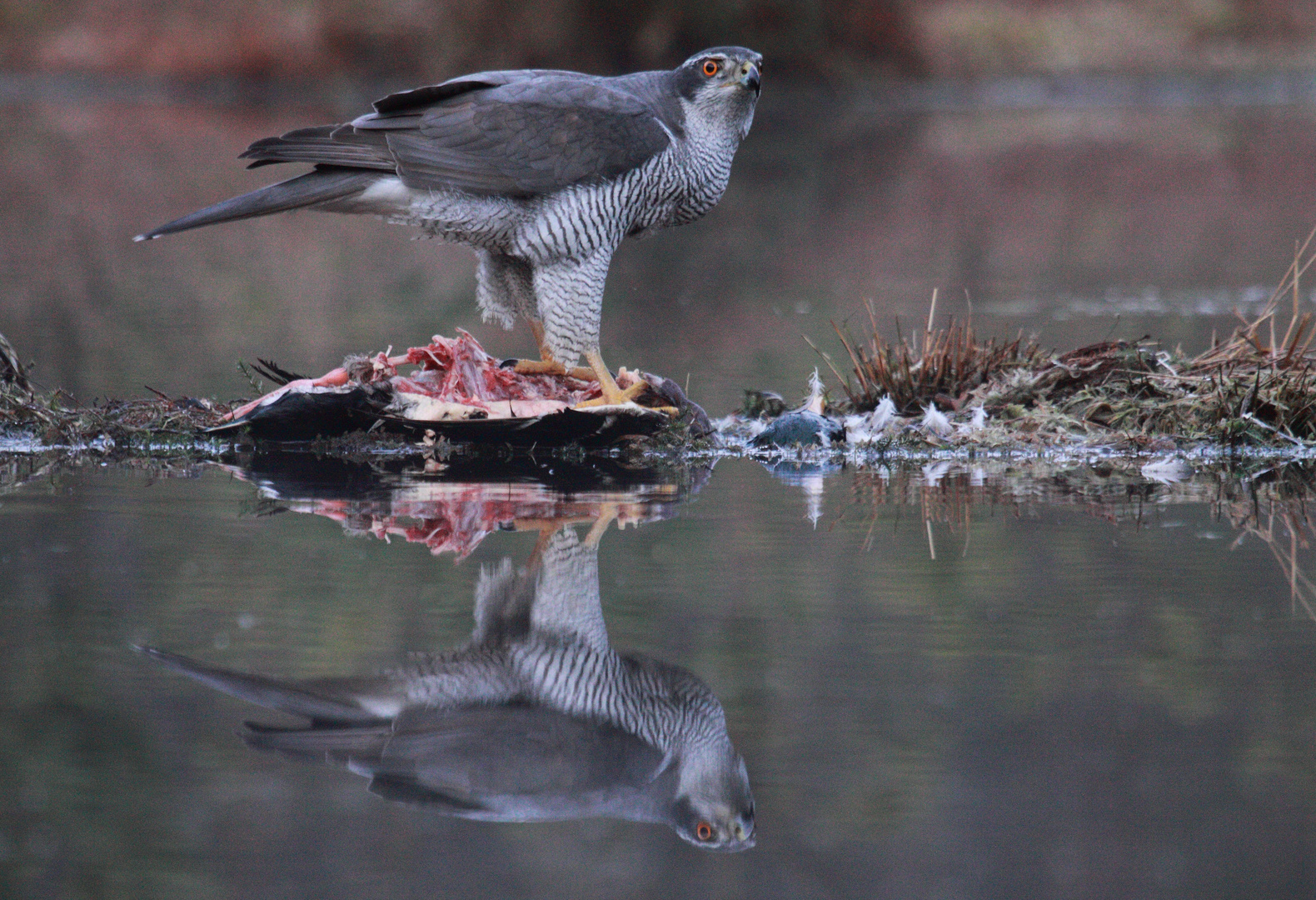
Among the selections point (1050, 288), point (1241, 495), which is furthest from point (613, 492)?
point (1050, 288)

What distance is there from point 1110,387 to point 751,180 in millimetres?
14442

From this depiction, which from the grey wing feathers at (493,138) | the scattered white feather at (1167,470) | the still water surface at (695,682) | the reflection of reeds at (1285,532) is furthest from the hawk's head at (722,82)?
the reflection of reeds at (1285,532)

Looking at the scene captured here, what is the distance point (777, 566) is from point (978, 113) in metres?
28.8

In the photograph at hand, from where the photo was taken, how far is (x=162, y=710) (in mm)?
3486

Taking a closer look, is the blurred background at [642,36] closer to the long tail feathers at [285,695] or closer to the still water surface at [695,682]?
the still water surface at [695,682]

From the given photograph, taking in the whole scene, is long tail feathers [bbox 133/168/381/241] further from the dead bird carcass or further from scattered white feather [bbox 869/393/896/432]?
scattered white feather [bbox 869/393/896/432]

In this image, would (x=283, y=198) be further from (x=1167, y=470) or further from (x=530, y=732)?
(x=530, y=732)

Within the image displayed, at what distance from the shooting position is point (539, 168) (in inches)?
264

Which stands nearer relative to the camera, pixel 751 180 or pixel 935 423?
pixel 935 423

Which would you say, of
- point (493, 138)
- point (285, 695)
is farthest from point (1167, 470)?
point (285, 695)

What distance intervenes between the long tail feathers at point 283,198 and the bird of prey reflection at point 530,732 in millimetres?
2761

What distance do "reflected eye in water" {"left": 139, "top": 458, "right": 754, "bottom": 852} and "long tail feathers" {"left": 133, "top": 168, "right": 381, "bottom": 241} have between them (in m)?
2.73

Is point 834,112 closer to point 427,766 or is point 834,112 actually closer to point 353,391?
point 353,391

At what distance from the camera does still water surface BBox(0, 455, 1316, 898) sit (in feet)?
9.59
